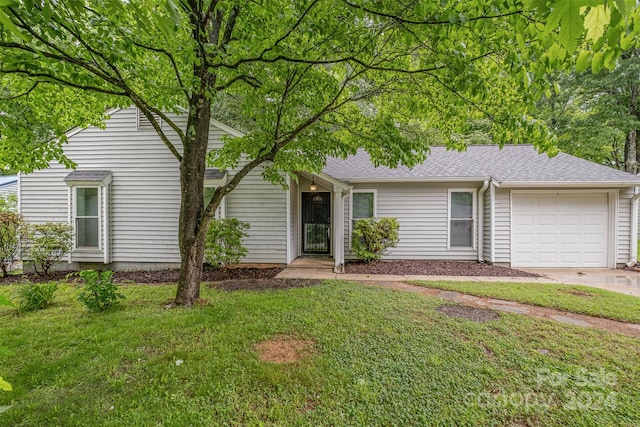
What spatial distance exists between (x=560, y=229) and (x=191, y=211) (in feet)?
30.8

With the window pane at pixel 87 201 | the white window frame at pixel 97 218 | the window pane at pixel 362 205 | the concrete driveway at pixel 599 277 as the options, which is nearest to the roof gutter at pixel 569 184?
the concrete driveway at pixel 599 277

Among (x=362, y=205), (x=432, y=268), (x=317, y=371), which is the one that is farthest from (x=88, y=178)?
(x=432, y=268)

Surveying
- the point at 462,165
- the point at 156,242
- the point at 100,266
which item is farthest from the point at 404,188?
the point at 100,266

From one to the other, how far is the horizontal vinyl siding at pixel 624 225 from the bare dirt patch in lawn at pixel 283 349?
9.51m

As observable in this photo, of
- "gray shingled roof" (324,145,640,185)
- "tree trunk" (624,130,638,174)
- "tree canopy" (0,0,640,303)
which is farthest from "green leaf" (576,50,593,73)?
"tree trunk" (624,130,638,174)

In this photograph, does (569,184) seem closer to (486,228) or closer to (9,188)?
(486,228)

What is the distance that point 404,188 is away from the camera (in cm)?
876

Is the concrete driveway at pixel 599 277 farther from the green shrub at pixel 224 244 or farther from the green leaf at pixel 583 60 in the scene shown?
the green shrub at pixel 224 244

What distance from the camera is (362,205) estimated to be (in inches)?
349

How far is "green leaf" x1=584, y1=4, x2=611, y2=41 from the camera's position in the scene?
1180mm

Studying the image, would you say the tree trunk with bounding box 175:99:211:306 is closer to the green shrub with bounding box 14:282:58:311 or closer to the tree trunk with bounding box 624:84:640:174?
the green shrub with bounding box 14:282:58:311

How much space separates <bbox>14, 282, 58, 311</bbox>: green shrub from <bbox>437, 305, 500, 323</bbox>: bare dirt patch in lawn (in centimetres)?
629

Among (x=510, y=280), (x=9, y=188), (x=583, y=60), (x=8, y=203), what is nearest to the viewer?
(x=583, y=60)

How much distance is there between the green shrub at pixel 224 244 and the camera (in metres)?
6.96
